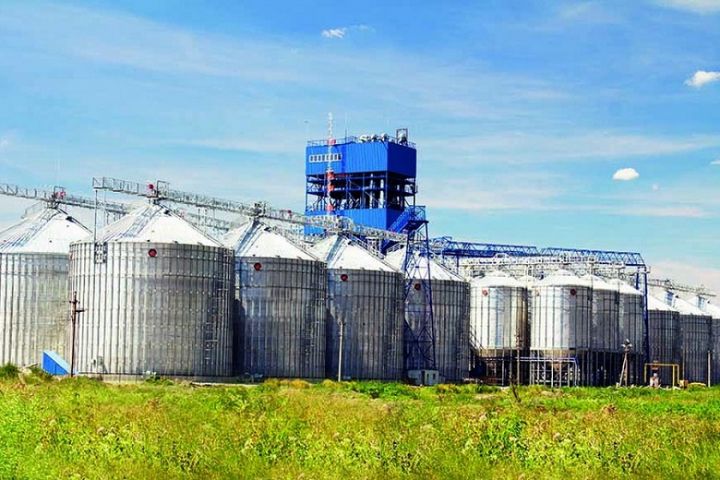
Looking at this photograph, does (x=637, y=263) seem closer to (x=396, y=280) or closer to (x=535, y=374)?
(x=535, y=374)

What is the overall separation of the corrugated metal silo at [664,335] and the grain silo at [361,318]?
53014 millimetres

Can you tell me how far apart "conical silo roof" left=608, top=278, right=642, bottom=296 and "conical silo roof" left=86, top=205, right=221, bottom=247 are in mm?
64285

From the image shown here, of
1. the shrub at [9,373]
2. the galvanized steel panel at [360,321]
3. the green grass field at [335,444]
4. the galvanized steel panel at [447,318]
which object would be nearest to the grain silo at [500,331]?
the galvanized steel panel at [447,318]

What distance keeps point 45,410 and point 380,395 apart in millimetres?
36008

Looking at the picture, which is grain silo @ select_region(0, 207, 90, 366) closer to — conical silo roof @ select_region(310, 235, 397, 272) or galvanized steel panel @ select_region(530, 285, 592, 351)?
conical silo roof @ select_region(310, 235, 397, 272)

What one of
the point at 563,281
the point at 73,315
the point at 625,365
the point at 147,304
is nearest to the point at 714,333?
the point at 625,365

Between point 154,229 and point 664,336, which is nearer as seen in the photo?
point 154,229

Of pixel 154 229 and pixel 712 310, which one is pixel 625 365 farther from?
pixel 154 229

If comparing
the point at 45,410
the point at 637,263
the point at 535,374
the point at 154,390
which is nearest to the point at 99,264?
the point at 154,390

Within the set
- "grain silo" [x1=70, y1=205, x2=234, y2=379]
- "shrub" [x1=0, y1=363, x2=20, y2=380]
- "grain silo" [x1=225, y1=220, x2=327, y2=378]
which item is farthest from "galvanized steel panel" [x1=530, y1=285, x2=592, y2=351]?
"shrub" [x1=0, y1=363, x2=20, y2=380]

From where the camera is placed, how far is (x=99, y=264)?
97500mm

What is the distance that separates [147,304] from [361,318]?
2673 cm

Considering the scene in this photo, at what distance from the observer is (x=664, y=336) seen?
160125 mm

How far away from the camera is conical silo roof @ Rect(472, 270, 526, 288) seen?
143 m
